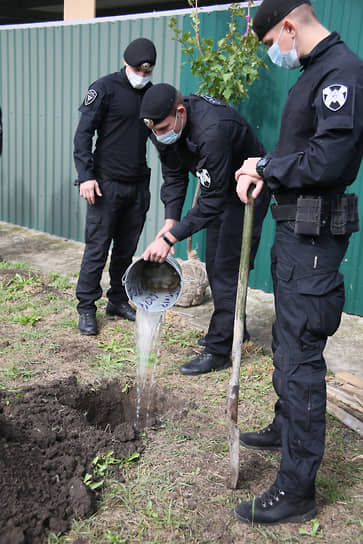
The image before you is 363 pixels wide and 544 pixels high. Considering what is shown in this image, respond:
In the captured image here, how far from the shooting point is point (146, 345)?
3891 mm

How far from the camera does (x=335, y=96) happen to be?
1.87 m

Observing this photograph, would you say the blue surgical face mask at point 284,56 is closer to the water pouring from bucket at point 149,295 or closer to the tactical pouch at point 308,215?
the tactical pouch at point 308,215

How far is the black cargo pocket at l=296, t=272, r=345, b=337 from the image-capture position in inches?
81.3

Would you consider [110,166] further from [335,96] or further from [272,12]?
[335,96]

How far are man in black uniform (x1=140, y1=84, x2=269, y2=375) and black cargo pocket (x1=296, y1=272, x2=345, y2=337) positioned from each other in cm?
112

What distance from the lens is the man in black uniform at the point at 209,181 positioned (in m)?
3.05

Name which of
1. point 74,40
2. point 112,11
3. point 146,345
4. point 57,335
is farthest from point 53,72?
point 112,11

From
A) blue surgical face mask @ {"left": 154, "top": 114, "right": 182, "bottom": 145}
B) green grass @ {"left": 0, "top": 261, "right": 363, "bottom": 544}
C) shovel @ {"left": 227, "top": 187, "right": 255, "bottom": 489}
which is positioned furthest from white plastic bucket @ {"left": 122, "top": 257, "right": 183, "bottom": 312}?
shovel @ {"left": 227, "top": 187, "right": 255, "bottom": 489}

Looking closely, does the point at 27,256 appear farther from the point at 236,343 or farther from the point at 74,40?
the point at 236,343

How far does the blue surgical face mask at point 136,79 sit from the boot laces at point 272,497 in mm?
2999

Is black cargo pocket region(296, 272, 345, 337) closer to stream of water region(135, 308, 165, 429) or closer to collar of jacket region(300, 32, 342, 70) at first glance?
collar of jacket region(300, 32, 342, 70)

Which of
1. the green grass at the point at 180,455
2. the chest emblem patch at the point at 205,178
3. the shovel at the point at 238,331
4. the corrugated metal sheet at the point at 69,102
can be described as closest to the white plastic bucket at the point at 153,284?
the chest emblem patch at the point at 205,178

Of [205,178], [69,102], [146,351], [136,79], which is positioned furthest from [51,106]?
[205,178]

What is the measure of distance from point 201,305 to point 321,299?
3104mm
